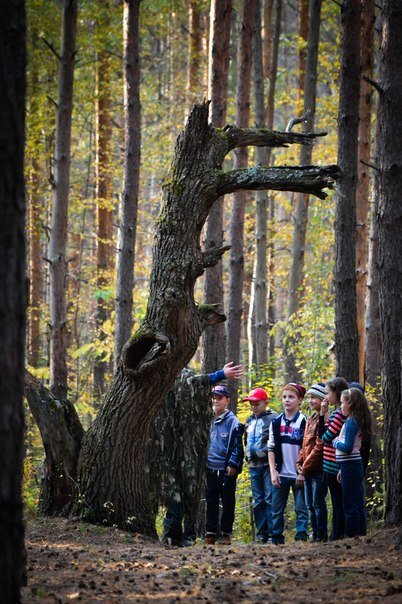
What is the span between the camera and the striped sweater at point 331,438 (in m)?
8.70

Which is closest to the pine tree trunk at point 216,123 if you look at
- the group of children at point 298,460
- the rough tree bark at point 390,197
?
the group of children at point 298,460

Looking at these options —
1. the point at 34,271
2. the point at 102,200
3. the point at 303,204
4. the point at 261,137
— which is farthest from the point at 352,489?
the point at 34,271

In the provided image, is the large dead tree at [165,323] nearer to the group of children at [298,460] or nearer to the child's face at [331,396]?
the group of children at [298,460]

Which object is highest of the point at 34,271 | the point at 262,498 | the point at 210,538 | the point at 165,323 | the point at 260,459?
the point at 34,271

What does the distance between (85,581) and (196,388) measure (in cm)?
361

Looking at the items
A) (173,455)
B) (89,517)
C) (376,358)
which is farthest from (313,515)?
(376,358)

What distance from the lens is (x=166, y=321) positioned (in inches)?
329

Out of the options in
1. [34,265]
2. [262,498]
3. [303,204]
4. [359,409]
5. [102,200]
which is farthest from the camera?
[34,265]

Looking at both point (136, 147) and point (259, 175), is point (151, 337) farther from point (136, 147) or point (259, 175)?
point (136, 147)

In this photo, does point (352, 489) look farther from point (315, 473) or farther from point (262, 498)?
point (262, 498)

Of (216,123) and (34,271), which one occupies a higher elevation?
(216,123)

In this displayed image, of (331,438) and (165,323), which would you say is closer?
(165,323)

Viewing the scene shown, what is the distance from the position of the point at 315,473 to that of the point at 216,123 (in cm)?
784

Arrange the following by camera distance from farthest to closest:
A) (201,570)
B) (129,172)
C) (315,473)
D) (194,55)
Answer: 1. (194,55)
2. (129,172)
3. (315,473)
4. (201,570)
